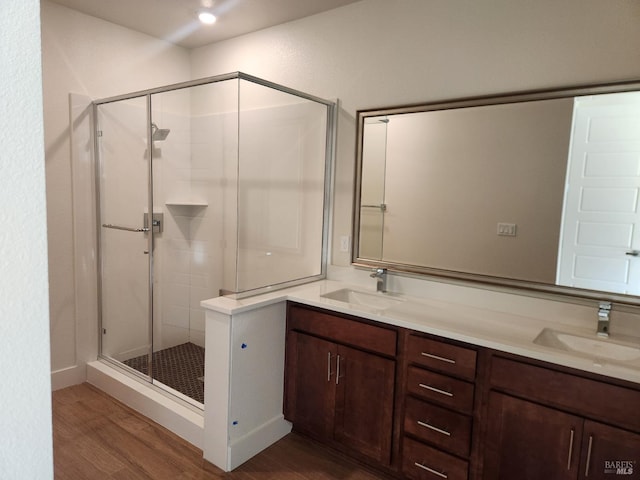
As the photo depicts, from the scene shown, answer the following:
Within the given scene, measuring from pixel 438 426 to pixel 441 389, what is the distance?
174 mm

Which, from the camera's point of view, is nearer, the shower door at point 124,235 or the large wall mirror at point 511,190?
the large wall mirror at point 511,190

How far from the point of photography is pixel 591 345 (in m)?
1.81

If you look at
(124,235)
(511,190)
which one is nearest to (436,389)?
(511,190)

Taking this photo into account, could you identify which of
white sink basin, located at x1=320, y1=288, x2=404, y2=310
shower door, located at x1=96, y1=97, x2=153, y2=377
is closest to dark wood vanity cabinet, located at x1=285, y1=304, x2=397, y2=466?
white sink basin, located at x1=320, y1=288, x2=404, y2=310

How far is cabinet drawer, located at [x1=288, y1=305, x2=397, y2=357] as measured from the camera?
2051mm

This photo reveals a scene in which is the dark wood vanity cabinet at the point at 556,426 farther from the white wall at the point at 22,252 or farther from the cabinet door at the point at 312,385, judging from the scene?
the white wall at the point at 22,252

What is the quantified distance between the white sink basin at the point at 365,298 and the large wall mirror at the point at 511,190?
19 centimetres

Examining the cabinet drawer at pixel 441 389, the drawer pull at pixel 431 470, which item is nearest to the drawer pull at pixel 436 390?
the cabinet drawer at pixel 441 389

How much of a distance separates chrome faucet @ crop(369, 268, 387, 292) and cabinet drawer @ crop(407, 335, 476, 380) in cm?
61

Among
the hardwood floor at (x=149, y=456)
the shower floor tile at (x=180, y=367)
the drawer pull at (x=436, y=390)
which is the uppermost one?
the drawer pull at (x=436, y=390)

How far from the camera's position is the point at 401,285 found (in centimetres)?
253

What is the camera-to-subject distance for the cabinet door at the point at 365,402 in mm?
2068

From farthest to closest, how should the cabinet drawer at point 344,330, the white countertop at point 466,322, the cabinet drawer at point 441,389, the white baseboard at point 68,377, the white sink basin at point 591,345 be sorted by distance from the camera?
the white baseboard at point 68,377 → the cabinet drawer at point 344,330 → the cabinet drawer at point 441,389 → the white sink basin at point 591,345 → the white countertop at point 466,322

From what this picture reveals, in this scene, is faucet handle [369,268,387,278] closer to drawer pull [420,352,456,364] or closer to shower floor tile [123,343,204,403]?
drawer pull [420,352,456,364]
